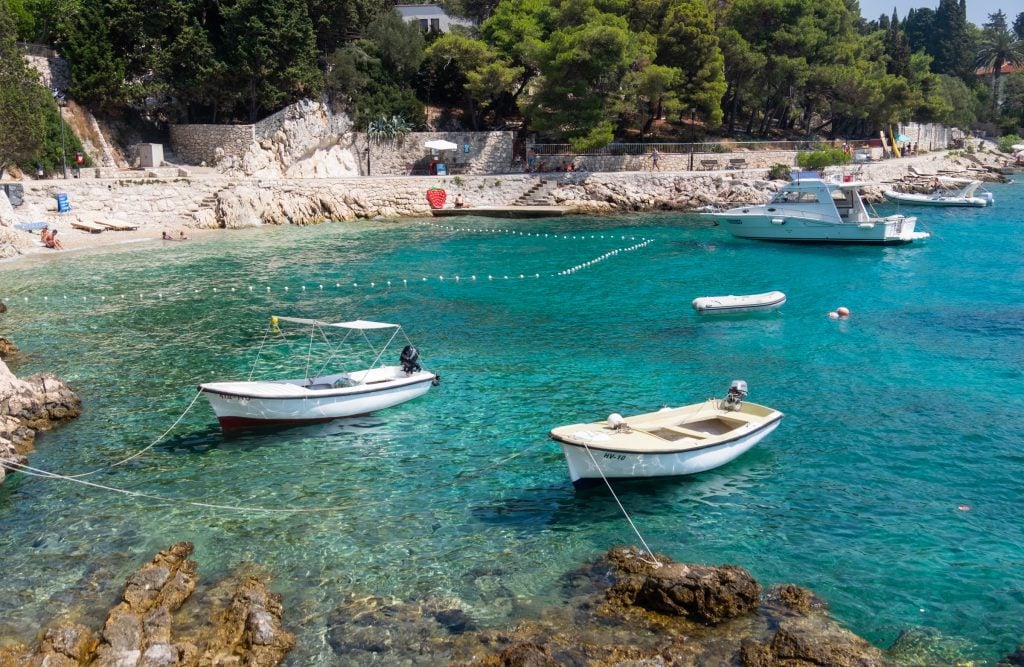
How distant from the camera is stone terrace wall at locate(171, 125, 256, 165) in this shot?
171 ft

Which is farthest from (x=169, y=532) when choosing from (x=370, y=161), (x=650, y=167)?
(x=650, y=167)

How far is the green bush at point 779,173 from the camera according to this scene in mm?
59438

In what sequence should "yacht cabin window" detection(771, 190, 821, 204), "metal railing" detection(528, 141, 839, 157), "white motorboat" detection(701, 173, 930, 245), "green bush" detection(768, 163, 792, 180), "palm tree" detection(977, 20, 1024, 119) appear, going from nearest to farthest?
"white motorboat" detection(701, 173, 930, 245) → "yacht cabin window" detection(771, 190, 821, 204) → "metal railing" detection(528, 141, 839, 157) → "green bush" detection(768, 163, 792, 180) → "palm tree" detection(977, 20, 1024, 119)

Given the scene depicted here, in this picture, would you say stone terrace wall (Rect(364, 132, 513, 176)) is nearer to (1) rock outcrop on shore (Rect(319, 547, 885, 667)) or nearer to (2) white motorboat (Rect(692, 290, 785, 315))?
(2) white motorboat (Rect(692, 290, 785, 315))

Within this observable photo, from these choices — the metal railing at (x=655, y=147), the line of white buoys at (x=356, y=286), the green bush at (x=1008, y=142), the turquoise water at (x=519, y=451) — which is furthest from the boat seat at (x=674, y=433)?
the green bush at (x=1008, y=142)

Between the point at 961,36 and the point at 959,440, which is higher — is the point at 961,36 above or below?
above

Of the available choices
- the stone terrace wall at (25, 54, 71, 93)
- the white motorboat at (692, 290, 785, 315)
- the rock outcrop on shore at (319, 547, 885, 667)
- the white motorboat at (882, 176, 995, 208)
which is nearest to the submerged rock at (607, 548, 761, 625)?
the rock outcrop on shore at (319, 547, 885, 667)

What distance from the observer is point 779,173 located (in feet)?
196

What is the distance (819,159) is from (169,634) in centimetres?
6028

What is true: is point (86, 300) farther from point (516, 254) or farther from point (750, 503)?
point (750, 503)

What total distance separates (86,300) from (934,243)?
41.1 metres

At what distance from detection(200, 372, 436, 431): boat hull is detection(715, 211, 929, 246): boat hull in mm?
30518

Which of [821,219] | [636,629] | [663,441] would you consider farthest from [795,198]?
[636,629]

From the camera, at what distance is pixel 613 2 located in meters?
61.5
